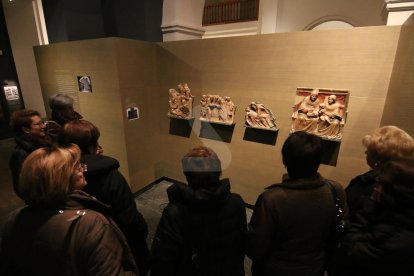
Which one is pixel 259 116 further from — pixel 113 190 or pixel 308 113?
pixel 113 190

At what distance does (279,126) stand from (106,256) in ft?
8.10

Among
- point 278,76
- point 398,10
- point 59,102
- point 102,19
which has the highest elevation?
point 102,19

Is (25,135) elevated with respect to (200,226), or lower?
elevated

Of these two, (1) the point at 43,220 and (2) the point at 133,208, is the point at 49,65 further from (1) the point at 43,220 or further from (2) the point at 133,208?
(1) the point at 43,220

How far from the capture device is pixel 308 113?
2721 mm

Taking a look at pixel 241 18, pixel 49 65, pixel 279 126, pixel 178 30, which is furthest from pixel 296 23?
pixel 49 65

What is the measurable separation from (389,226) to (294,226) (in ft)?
1.42

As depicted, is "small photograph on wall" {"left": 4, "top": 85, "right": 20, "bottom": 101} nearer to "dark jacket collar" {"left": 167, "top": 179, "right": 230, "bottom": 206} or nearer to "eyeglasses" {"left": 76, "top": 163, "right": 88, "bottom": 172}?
"eyeglasses" {"left": 76, "top": 163, "right": 88, "bottom": 172}

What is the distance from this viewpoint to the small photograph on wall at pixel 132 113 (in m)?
3.56

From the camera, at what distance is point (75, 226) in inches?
42.1

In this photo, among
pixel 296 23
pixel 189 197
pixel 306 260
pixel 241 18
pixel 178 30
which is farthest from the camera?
pixel 241 18

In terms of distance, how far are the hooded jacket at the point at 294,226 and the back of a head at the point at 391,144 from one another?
0.42 metres

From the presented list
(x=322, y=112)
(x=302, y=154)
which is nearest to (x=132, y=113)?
(x=322, y=112)

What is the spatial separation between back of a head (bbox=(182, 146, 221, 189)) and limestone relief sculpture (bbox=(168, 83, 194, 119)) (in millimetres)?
2409
